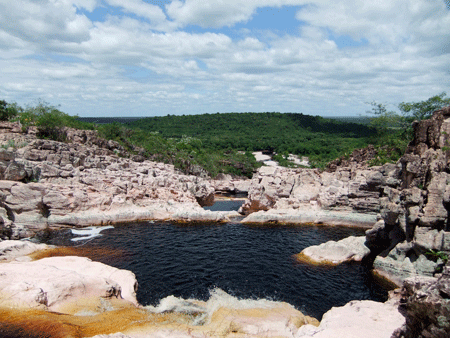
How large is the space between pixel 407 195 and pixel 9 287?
2056cm

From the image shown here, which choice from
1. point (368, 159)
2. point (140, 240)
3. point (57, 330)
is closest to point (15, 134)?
point (140, 240)

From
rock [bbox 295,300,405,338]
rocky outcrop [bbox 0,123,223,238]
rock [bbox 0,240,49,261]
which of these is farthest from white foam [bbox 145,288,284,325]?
rocky outcrop [bbox 0,123,223,238]

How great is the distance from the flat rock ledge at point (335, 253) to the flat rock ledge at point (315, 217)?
8631mm

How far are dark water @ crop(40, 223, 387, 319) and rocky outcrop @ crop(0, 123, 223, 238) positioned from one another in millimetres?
2229

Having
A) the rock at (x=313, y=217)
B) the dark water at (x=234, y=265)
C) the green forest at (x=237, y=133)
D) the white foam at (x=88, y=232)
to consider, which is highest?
the green forest at (x=237, y=133)

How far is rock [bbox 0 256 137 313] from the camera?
12.6 meters

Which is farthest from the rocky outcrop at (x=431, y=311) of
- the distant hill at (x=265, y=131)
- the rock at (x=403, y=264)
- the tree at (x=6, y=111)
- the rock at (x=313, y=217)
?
the distant hill at (x=265, y=131)

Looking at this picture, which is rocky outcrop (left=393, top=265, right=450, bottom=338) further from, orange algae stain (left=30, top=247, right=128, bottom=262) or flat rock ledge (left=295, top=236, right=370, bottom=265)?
orange algae stain (left=30, top=247, right=128, bottom=262)

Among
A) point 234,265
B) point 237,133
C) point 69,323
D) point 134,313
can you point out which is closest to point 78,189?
point 234,265

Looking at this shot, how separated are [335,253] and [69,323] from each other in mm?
16373

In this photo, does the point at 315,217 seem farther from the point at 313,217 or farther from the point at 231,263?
the point at 231,263

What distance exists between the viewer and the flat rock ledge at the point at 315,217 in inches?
1192

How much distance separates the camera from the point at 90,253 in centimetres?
2102

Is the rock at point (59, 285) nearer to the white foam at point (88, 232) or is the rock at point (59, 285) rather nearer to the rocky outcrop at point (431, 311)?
the white foam at point (88, 232)
